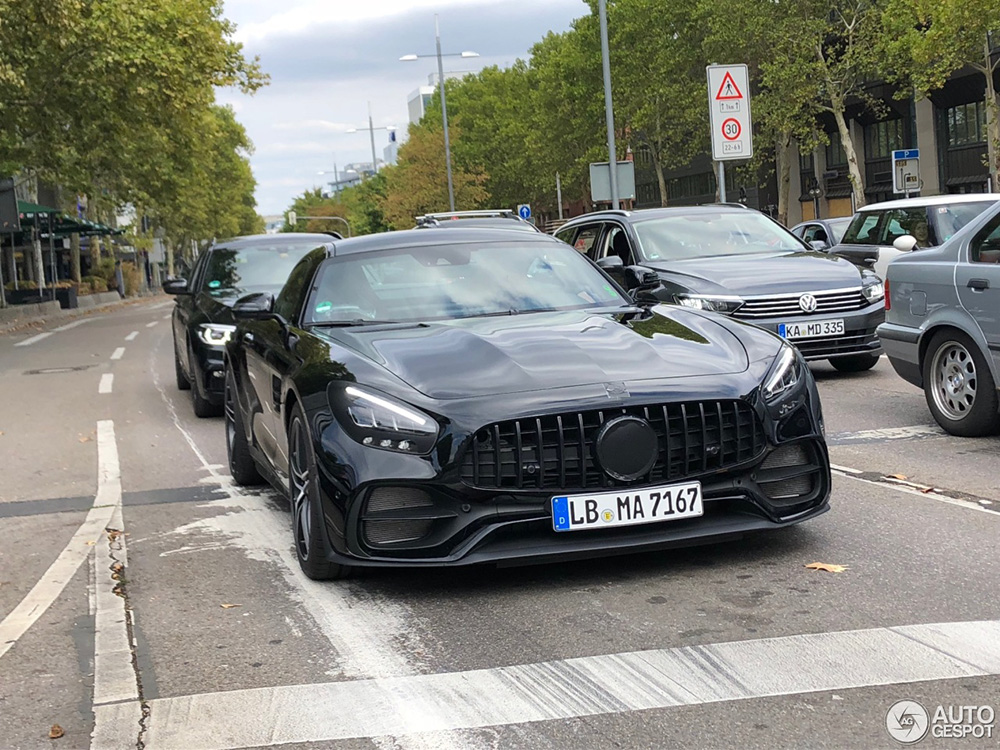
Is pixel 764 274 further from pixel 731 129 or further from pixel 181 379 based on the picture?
pixel 731 129

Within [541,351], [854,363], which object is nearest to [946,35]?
[854,363]

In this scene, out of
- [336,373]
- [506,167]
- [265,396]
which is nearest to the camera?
[336,373]

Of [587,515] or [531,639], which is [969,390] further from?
[531,639]

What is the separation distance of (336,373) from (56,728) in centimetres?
186

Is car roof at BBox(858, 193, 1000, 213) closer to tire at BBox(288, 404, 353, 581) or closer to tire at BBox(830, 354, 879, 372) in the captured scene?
tire at BBox(830, 354, 879, 372)

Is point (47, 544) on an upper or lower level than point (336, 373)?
lower

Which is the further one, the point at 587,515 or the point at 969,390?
the point at 969,390

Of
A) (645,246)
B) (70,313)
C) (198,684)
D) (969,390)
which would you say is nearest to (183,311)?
(645,246)

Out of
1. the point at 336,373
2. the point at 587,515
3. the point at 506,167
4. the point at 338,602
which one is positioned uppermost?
the point at 506,167

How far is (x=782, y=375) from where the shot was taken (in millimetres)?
5207

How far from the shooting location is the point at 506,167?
80188mm

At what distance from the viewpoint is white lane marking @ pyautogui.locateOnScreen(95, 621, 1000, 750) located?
361 centimetres

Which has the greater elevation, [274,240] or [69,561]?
[274,240]

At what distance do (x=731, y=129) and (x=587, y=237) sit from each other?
6.31m
